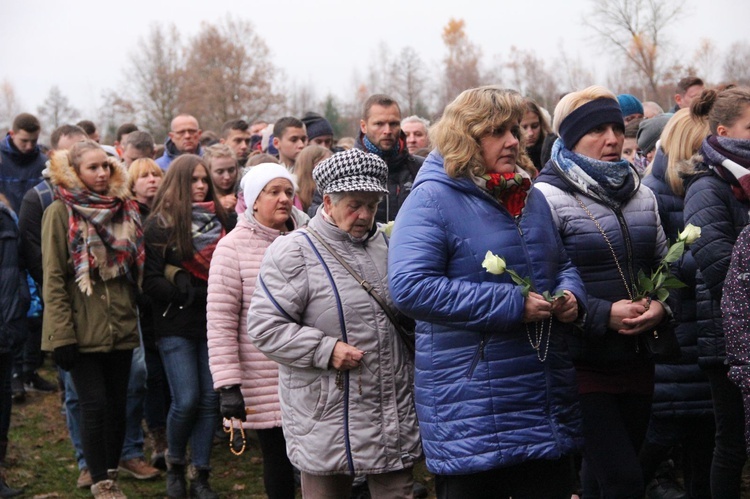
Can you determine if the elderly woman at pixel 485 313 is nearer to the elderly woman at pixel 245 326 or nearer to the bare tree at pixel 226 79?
the elderly woman at pixel 245 326

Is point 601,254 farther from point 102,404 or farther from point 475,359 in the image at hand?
point 102,404

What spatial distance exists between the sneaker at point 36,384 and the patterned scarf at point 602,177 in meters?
7.35

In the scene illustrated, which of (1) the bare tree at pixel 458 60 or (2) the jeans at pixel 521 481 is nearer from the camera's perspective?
(2) the jeans at pixel 521 481

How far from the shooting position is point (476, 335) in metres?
3.86

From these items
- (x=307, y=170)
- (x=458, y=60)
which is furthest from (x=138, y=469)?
(x=458, y=60)

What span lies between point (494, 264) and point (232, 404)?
2.02m

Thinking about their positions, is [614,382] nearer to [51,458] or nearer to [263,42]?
[51,458]

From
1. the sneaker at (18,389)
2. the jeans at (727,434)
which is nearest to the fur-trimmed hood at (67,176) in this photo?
the sneaker at (18,389)

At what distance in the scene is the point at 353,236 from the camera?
4582 millimetres

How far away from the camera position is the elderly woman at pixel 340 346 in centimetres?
437

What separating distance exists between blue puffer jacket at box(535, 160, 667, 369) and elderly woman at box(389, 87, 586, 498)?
1.17 ft

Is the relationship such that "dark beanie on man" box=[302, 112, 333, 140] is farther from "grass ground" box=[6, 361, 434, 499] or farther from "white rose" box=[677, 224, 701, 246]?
"white rose" box=[677, 224, 701, 246]

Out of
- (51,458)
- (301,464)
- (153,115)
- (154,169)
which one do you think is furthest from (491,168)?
(153,115)

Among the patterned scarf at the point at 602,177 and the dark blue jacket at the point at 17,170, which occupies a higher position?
the dark blue jacket at the point at 17,170
